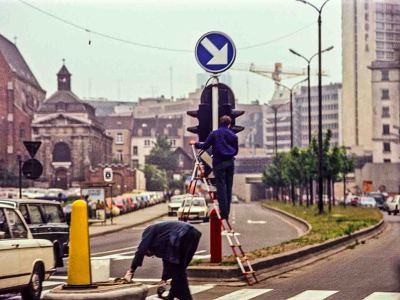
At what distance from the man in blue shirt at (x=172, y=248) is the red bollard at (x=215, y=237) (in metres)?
4.61

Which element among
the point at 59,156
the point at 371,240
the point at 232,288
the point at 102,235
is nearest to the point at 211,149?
the point at 232,288

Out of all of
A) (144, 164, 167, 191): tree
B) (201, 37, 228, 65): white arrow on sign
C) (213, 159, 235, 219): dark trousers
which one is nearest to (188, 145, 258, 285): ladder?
(213, 159, 235, 219): dark trousers

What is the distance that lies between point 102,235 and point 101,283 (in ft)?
96.1

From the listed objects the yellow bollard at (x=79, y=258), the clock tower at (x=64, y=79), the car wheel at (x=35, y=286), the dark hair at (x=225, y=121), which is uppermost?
the clock tower at (x=64, y=79)

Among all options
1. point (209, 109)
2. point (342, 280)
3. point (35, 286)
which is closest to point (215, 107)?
point (209, 109)

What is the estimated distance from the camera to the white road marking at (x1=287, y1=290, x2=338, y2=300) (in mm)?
14541

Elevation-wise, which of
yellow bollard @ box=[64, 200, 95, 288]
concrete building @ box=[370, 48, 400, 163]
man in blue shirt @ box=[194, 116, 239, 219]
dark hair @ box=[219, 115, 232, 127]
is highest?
concrete building @ box=[370, 48, 400, 163]

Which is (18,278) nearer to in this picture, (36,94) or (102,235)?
(102,235)

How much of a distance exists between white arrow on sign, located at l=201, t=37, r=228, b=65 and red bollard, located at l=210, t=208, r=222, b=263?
255 centimetres

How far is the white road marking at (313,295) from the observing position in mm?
14541

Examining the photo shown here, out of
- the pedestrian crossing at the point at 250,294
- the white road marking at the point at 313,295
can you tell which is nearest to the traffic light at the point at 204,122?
the pedestrian crossing at the point at 250,294

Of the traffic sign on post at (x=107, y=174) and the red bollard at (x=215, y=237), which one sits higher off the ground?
the traffic sign on post at (x=107, y=174)

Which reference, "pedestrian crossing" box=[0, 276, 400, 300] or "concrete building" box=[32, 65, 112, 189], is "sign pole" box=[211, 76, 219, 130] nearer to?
"pedestrian crossing" box=[0, 276, 400, 300]

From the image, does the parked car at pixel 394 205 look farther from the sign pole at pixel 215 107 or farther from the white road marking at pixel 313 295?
the white road marking at pixel 313 295
